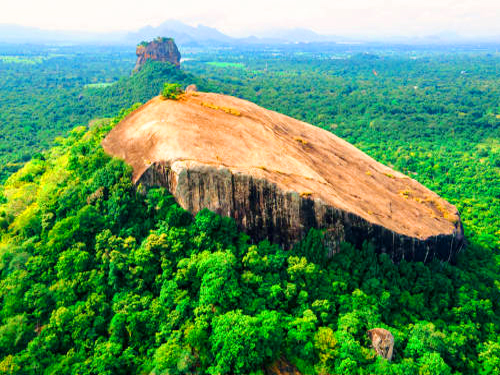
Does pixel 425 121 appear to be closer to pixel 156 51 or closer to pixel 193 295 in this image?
pixel 193 295

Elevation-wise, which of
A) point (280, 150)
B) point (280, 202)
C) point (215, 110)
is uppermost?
point (215, 110)

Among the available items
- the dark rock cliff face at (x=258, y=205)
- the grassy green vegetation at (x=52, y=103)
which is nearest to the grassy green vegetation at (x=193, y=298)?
the dark rock cliff face at (x=258, y=205)

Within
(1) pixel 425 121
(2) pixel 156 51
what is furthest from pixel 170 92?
(2) pixel 156 51

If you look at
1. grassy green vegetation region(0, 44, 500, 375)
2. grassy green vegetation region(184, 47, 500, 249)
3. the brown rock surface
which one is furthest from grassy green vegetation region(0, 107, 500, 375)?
grassy green vegetation region(184, 47, 500, 249)

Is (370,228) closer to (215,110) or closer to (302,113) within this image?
(215,110)

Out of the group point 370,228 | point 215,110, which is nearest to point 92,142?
point 215,110

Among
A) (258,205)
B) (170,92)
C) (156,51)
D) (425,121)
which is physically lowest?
(425,121)
